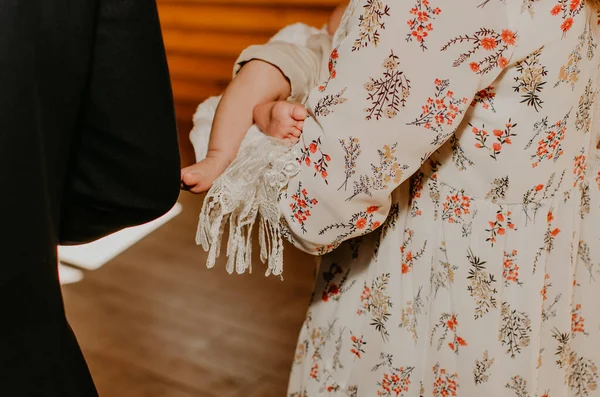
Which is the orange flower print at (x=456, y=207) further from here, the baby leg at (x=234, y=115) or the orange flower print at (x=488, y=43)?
the baby leg at (x=234, y=115)

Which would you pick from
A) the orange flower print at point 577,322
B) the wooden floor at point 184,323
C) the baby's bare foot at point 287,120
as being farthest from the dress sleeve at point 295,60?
the wooden floor at point 184,323

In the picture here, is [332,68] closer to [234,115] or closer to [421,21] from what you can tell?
[421,21]

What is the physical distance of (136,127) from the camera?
2.30 feet

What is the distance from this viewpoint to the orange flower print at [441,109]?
97 centimetres

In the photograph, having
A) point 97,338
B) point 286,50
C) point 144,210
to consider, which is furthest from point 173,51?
point 144,210

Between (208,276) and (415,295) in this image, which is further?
(208,276)

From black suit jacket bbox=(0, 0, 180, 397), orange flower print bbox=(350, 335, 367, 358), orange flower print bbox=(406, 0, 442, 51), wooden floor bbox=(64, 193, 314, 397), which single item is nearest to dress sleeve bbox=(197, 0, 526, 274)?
orange flower print bbox=(406, 0, 442, 51)

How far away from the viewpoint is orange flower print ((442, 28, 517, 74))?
0.94 metres

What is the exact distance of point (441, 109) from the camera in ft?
3.21

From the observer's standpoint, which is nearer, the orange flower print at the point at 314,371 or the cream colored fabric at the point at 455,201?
the cream colored fabric at the point at 455,201

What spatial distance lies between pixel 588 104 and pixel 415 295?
41cm

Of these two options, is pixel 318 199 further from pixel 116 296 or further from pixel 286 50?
pixel 116 296

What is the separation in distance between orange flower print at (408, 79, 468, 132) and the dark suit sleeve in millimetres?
373

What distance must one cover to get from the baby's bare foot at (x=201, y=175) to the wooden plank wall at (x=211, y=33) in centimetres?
205
